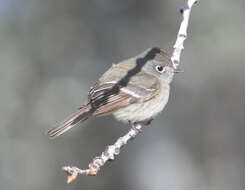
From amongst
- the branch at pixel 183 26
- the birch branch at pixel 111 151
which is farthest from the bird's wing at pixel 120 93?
the branch at pixel 183 26

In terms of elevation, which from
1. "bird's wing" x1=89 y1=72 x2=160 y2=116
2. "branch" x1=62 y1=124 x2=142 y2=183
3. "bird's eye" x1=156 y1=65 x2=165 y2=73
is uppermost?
"bird's eye" x1=156 y1=65 x2=165 y2=73

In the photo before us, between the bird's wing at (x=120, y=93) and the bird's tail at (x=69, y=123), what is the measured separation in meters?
0.11

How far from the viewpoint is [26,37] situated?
854cm

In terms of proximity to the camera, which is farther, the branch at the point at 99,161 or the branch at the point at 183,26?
the branch at the point at 183,26

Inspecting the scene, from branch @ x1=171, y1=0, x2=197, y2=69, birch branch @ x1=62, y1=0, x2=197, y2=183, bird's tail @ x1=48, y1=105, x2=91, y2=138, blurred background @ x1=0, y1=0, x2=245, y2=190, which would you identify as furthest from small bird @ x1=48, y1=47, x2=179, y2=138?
blurred background @ x1=0, y1=0, x2=245, y2=190

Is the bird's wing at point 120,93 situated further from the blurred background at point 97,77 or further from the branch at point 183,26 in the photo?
the blurred background at point 97,77

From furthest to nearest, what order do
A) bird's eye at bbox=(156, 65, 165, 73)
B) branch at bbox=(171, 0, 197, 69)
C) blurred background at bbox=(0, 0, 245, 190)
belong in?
blurred background at bbox=(0, 0, 245, 190), bird's eye at bbox=(156, 65, 165, 73), branch at bbox=(171, 0, 197, 69)

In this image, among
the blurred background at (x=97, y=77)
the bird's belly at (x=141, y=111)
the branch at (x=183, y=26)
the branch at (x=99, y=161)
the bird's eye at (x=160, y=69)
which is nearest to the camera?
the branch at (x=99, y=161)

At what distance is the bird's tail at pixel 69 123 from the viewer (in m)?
5.17

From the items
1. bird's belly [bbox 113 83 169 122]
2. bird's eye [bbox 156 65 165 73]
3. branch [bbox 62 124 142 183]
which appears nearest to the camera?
branch [bbox 62 124 142 183]

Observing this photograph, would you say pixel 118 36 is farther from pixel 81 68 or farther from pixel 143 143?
pixel 143 143

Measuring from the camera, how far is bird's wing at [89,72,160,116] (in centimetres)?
541

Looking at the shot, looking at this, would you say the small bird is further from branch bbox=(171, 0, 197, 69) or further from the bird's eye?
branch bbox=(171, 0, 197, 69)

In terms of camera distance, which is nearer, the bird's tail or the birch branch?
the birch branch
